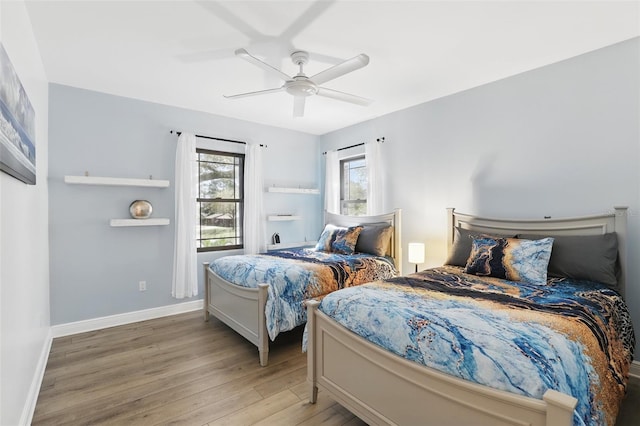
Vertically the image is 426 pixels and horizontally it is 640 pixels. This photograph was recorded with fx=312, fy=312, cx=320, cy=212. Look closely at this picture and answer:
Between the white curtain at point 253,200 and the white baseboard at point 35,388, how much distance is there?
2.33 meters

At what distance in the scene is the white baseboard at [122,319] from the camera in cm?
333

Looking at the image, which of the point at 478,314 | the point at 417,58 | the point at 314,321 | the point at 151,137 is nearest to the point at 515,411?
the point at 478,314

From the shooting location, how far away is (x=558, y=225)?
106 inches

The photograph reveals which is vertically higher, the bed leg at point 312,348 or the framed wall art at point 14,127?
the framed wall art at point 14,127

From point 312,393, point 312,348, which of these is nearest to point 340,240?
point 312,348

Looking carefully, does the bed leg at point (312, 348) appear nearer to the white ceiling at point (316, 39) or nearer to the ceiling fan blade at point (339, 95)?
the ceiling fan blade at point (339, 95)

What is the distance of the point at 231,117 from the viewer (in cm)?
451

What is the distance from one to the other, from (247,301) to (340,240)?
1.50 m

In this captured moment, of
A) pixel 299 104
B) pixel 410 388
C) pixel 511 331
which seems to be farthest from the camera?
pixel 299 104

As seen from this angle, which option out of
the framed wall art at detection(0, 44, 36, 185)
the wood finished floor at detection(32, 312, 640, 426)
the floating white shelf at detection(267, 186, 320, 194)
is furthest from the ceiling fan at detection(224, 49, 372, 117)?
the wood finished floor at detection(32, 312, 640, 426)

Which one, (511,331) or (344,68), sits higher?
(344,68)

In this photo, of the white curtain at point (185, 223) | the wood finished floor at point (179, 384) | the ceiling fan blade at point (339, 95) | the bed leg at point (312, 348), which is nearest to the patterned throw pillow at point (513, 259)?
the wood finished floor at point (179, 384)

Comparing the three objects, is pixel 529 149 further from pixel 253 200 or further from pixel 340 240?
pixel 253 200

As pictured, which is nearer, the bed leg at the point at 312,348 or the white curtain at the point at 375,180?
the bed leg at the point at 312,348
